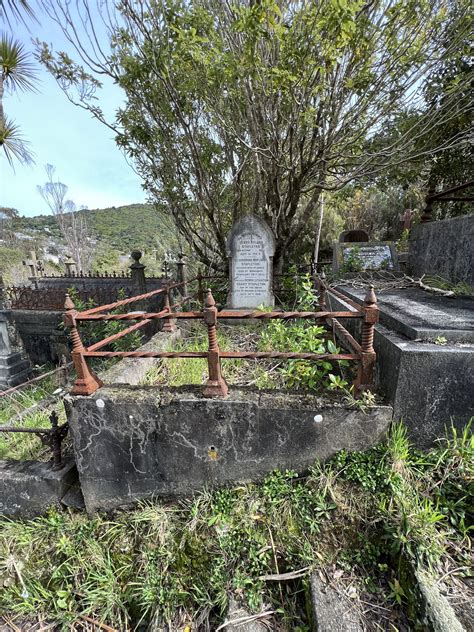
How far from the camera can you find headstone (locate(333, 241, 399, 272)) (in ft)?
16.9

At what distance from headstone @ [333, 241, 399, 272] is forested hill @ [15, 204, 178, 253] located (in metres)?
32.6

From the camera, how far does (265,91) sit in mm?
3592

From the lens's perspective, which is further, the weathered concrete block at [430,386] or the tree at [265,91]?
the tree at [265,91]

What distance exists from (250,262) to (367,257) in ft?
7.10

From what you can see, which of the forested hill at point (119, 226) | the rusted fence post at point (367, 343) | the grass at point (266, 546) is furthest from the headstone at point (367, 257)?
the forested hill at point (119, 226)

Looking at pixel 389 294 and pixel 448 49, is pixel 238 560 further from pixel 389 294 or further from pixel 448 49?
pixel 448 49

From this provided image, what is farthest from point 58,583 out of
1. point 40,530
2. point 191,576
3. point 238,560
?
point 238,560

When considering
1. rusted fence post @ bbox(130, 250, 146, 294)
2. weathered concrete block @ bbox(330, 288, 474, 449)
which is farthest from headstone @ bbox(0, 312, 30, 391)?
weathered concrete block @ bbox(330, 288, 474, 449)

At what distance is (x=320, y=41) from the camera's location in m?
3.02

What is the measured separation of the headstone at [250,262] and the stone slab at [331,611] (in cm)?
352

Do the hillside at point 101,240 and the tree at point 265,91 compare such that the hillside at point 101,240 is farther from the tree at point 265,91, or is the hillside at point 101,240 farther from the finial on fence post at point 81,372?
the finial on fence post at point 81,372

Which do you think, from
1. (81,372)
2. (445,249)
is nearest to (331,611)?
(81,372)

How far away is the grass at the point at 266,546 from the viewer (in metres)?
1.72

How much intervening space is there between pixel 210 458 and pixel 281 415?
2.11 feet
